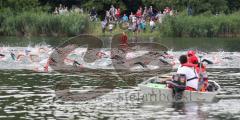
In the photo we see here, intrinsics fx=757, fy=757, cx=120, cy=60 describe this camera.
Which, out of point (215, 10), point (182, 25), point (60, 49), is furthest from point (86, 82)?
point (215, 10)

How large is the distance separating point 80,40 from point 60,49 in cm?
1543

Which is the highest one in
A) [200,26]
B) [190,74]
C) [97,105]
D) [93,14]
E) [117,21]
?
[93,14]

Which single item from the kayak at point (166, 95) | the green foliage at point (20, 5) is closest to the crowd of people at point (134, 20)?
the green foliage at point (20, 5)

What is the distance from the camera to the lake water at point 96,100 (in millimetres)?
27094

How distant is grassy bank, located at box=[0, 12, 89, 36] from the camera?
77375 mm

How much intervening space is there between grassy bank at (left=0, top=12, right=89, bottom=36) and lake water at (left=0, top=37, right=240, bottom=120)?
32.8 m

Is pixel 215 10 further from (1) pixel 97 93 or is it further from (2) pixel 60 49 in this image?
(1) pixel 97 93

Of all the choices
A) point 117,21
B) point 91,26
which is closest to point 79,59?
point 91,26

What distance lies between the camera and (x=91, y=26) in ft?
256

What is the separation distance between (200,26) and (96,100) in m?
46.3

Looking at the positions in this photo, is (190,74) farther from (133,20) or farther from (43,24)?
(43,24)

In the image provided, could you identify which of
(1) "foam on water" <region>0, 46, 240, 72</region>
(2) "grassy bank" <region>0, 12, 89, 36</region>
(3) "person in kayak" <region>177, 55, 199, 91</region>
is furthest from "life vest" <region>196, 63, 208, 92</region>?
(2) "grassy bank" <region>0, 12, 89, 36</region>

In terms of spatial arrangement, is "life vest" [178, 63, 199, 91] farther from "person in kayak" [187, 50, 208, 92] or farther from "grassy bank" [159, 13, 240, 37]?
"grassy bank" [159, 13, 240, 37]

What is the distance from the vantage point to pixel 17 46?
208 ft
